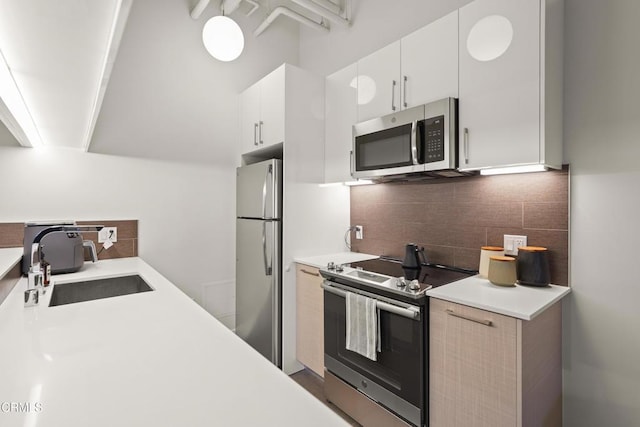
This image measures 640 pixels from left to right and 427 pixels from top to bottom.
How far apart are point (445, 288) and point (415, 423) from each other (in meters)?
0.68

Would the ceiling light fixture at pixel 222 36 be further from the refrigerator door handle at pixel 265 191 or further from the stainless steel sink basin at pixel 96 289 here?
the stainless steel sink basin at pixel 96 289

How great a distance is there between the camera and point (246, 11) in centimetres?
313

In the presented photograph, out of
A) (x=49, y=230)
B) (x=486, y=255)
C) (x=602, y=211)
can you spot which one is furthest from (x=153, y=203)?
(x=602, y=211)

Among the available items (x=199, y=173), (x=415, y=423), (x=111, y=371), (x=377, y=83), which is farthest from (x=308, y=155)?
(x=111, y=371)

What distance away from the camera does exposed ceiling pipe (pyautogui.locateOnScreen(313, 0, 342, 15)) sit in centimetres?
267

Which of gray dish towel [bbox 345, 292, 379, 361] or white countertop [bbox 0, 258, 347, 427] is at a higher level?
white countertop [bbox 0, 258, 347, 427]

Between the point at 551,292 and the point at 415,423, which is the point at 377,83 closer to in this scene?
the point at 551,292

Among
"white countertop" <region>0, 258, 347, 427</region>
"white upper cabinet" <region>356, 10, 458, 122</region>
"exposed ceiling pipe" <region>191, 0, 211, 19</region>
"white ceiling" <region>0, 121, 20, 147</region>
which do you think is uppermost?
"exposed ceiling pipe" <region>191, 0, 211, 19</region>

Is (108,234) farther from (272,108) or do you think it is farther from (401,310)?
(401,310)

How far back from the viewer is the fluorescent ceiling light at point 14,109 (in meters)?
0.94

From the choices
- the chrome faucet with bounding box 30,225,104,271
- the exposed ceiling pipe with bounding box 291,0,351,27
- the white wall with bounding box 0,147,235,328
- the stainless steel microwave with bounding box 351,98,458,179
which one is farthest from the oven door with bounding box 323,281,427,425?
the exposed ceiling pipe with bounding box 291,0,351,27

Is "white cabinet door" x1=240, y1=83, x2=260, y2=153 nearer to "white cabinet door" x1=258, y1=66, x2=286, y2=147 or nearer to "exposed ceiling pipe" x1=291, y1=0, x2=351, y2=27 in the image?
"white cabinet door" x1=258, y1=66, x2=286, y2=147

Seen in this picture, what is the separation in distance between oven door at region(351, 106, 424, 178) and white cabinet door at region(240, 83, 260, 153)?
1.01 meters

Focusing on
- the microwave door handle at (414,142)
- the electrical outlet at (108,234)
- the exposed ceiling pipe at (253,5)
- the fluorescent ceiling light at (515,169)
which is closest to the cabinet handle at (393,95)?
the microwave door handle at (414,142)
